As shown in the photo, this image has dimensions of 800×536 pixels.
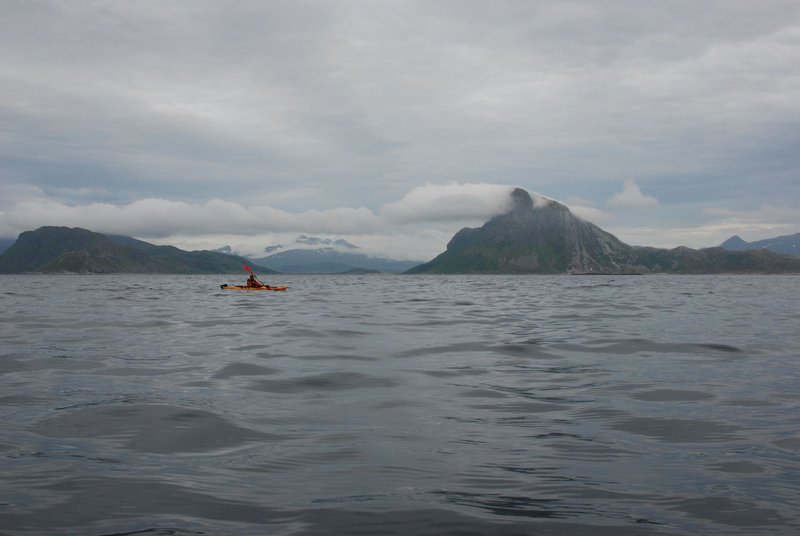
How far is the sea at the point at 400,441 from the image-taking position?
25.9 feet

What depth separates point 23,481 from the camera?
8.99m

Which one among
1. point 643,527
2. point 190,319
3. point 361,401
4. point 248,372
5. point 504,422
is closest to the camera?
point 643,527

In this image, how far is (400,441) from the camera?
38.2ft

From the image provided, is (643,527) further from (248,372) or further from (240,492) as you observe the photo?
(248,372)

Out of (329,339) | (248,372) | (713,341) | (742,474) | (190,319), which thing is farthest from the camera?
(190,319)

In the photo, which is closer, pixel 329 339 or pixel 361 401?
pixel 361 401

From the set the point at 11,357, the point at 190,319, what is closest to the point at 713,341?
the point at 11,357

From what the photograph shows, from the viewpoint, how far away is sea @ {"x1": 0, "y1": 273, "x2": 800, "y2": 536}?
7.90 m

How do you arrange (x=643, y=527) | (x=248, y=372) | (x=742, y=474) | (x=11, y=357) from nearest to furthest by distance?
(x=643, y=527)
(x=742, y=474)
(x=248, y=372)
(x=11, y=357)

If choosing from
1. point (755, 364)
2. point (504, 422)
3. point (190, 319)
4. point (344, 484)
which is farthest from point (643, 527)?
point (190, 319)

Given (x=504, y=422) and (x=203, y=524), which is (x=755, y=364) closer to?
(x=504, y=422)

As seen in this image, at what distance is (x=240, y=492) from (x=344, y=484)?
1.61m

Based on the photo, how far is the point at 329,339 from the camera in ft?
96.7

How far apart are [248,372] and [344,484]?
11299 millimetres
